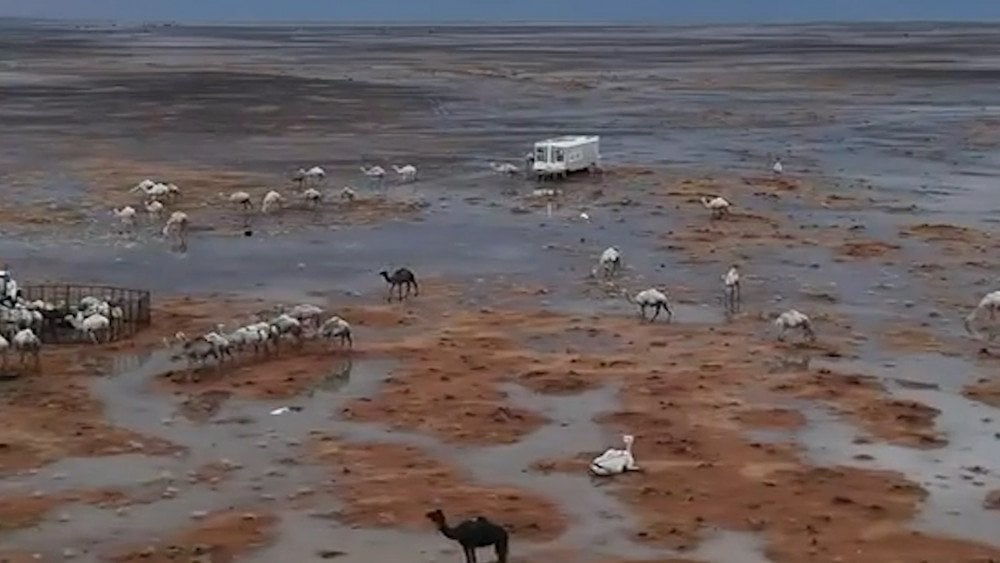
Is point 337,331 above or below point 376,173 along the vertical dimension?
below

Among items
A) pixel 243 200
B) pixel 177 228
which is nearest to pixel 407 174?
pixel 243 200

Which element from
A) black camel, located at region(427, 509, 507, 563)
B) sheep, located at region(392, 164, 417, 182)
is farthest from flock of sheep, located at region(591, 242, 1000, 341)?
sheep, located at region(392, 164, 417, 182)

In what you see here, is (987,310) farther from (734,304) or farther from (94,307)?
(94,307)

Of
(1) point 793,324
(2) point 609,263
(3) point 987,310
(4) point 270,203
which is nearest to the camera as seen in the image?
(1) point 793,324

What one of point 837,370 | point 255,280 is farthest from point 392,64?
point 837,370

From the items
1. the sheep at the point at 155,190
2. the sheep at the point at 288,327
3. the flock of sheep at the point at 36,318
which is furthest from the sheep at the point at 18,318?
the sheep at the point at 155,190

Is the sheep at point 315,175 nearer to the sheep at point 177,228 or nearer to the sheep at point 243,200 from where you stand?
the sheep at point 243,200

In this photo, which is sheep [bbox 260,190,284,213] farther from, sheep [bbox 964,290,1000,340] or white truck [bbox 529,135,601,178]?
sheep [bbox 964,290,1000,340]

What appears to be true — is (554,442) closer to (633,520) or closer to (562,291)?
(633,520)
